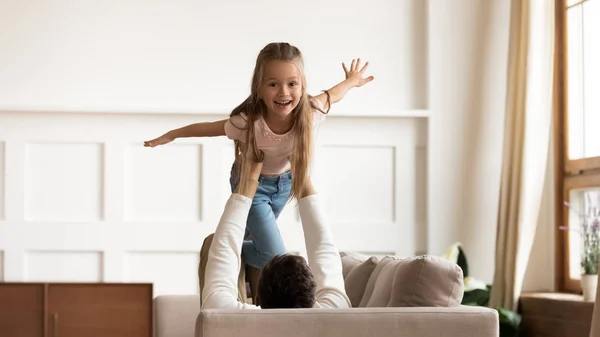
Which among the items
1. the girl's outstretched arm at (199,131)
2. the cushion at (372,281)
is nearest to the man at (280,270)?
the girl's outstretched arm at (199,131)

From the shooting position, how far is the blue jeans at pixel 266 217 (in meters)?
2.78

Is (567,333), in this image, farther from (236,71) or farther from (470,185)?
(236,71)

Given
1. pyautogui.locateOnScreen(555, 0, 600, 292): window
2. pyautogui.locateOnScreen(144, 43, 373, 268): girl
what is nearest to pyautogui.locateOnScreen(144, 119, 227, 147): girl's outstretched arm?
pyautogui.locateOnScreen(144, 43, 373, 268): girl

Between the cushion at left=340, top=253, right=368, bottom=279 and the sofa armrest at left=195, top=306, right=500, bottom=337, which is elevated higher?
the cushion at left=340, top=253, right=368, bottom=279

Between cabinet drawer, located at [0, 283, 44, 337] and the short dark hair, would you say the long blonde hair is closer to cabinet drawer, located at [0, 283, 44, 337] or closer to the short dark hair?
the short dark hair

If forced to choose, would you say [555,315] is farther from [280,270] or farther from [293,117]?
[280,270]

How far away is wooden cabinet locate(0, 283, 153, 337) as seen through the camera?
4.68m

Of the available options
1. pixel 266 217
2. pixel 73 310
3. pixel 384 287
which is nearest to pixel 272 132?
pixel 266 217

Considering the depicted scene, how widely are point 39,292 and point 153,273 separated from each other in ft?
1.94

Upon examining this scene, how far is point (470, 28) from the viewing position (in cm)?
529

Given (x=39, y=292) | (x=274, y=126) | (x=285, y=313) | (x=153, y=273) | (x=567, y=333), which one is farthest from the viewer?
(x=153, y=273)

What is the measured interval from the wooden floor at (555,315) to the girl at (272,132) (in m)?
1.91

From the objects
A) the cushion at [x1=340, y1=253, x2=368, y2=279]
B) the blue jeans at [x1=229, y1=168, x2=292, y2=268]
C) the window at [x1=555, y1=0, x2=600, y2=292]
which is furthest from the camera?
the window at [x1=555, y1=0, x2=600, y2=292]

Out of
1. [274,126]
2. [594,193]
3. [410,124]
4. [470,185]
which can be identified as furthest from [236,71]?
[274,126]
